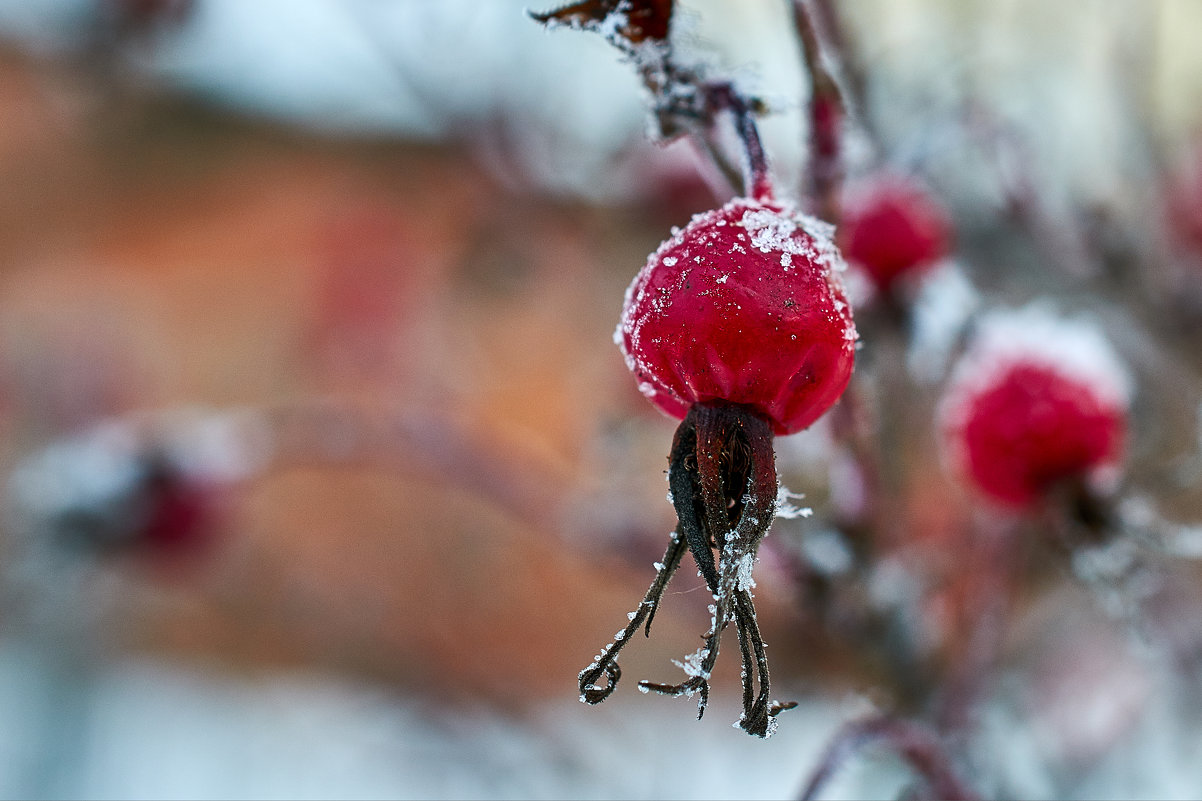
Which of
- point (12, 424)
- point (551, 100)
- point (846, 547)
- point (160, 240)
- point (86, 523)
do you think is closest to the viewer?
point (846, 547)

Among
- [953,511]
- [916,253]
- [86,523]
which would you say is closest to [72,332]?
[86,523]

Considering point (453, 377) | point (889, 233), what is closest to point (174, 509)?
point (889, 233)

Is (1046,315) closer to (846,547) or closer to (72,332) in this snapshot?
(846,547)

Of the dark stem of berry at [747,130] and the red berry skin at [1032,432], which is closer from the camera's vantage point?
the dark stem of berry at [747,130]

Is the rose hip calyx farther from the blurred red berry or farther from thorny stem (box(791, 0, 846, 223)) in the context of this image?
the blurred red berry

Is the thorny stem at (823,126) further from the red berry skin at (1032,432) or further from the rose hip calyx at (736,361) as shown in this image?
the red berry skin at (1032,432)

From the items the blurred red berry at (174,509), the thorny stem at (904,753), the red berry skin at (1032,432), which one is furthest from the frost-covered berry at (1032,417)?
the blurred red berry at (174,509)

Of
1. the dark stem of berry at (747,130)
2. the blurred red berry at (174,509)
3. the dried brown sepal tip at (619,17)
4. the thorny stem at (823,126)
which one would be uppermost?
the blurred red berry at (174,509)
